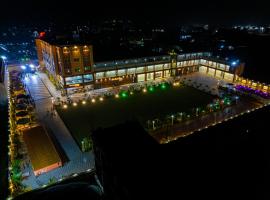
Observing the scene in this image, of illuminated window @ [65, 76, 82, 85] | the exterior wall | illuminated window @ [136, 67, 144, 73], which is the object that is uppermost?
illuminated window @ [136, 67, 144, 73]

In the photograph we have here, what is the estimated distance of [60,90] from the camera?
160ft

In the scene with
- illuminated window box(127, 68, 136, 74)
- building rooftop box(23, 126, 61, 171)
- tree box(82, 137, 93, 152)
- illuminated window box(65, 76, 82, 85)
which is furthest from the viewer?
illuminated window box(127, 68, 136, 74)

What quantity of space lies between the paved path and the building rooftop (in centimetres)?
120

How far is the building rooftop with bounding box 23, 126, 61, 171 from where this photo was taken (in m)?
24.0

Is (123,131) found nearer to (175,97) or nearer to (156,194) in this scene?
(156,194)

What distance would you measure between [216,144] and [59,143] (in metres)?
21.8

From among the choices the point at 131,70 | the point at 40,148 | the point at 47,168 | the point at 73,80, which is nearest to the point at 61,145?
the point at 40,148

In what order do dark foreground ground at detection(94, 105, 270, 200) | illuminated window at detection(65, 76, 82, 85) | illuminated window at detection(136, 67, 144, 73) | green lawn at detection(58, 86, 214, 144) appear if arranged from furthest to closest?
illuminated window at detection(136, 67, 144, 73), illuminated window at detection(65, 76, 82, 85), green lawn at detection(58, 86, 214, 144), dark foreground ground at detection(94, 105, 270, 200)

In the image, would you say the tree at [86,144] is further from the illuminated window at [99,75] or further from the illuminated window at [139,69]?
the illuminated window at [139,69]

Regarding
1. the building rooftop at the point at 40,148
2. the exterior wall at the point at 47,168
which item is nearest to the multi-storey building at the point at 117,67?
the building rooftop at the point at 40,148

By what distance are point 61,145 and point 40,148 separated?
2.97 meters

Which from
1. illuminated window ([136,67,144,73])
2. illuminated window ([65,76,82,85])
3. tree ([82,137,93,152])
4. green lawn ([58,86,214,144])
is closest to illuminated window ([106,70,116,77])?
illuminated window ([136,67,144,73])

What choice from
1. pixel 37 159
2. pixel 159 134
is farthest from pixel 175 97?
pixel 37 159

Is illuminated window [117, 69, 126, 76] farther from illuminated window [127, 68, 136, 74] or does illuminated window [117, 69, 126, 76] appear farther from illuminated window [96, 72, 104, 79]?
illuminated window [96, 72, 104, 79]
